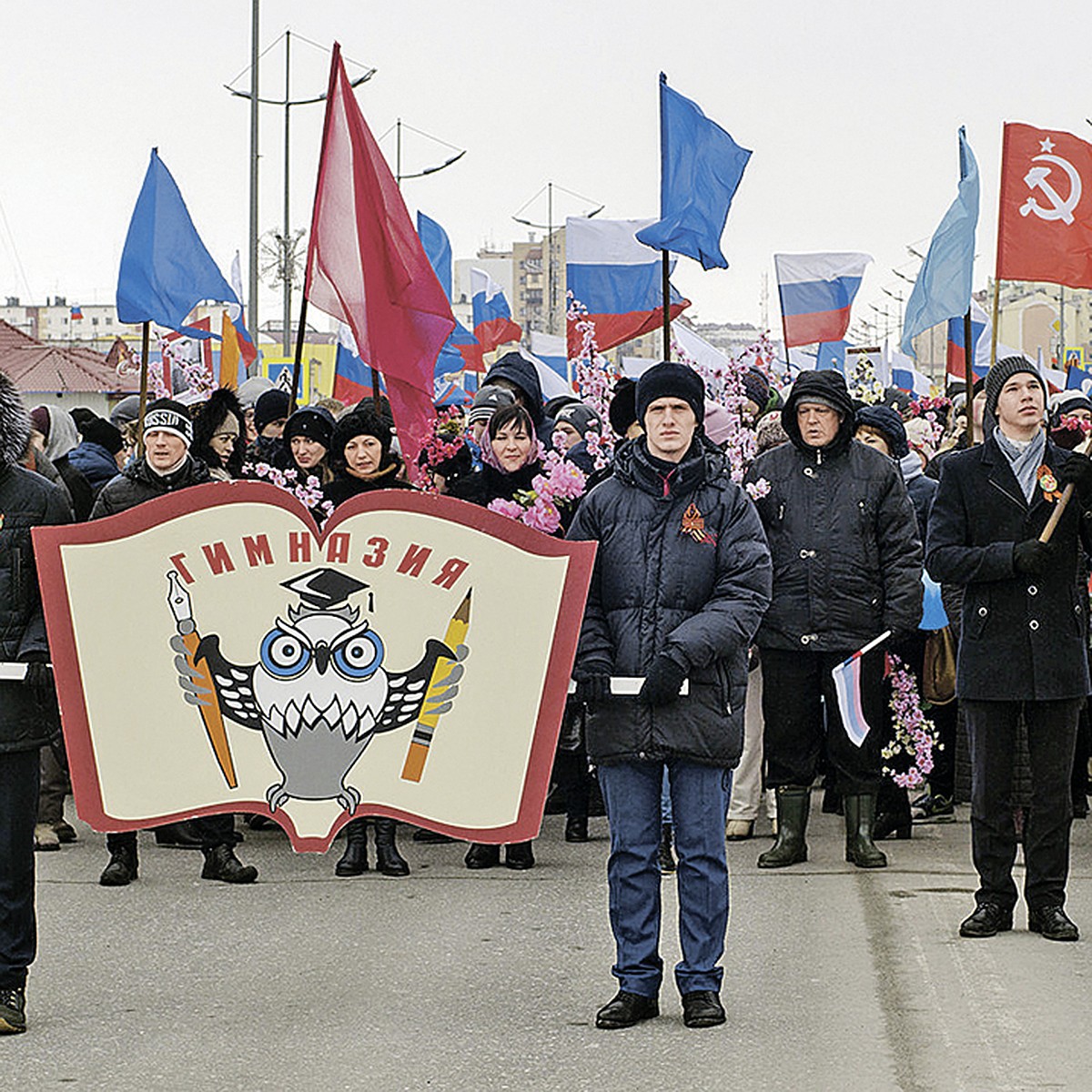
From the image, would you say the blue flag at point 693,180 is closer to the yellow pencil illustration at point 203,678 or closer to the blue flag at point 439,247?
the yellow pencil illustration at point 203,678

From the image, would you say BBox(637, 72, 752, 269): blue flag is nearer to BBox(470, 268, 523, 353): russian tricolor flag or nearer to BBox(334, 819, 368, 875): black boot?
BBox(334, 819, 368, 875): black boot

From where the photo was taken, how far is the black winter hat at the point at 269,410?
45.6 feet

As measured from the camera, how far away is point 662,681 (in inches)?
237

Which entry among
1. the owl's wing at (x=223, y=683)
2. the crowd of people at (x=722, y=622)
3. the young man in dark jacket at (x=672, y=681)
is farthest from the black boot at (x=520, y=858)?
the young man in dark jacket at (x=672, y=681)

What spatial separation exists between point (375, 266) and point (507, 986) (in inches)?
159

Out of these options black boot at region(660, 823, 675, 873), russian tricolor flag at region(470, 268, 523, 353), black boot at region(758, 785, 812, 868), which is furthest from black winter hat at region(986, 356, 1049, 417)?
russian tricolor flag at region(470, 268, 523, 353)

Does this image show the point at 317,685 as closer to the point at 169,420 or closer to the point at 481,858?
the point at 169,420

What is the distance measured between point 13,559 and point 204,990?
156 cm

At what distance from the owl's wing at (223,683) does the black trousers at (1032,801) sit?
105 inches

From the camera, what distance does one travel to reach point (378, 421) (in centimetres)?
902

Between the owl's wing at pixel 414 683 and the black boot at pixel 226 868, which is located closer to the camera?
the owl's wing at pixel 414 683

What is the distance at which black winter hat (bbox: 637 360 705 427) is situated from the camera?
20.9ft

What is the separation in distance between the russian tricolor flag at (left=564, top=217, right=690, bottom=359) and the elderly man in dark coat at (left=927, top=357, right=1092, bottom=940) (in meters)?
8.66

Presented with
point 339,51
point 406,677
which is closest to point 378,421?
point 339,51
